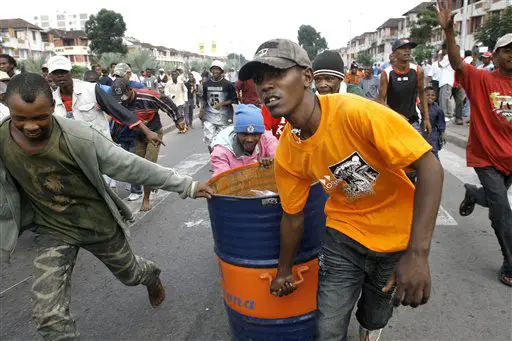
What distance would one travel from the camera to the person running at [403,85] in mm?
5523

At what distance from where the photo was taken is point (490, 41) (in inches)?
922

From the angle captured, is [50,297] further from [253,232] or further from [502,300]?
[502,300]

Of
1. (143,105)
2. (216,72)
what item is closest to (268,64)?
(143,105)

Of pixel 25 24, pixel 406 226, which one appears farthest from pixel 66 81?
pixel 25 24

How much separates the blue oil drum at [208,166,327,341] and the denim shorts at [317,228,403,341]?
0.19m

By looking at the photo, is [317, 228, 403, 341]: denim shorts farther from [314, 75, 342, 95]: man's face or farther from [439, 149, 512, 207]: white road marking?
[439, 149, 512, 207]: white road marking

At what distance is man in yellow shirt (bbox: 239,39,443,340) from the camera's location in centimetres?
167

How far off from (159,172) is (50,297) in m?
0.88

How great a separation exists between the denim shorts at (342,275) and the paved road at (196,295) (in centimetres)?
83

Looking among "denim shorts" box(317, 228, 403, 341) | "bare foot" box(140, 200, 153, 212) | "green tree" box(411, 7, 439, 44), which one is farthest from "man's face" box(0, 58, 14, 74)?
"green tree" box(411, 7, 439, 44)

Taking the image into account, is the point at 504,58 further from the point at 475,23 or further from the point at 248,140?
the point at 475,23

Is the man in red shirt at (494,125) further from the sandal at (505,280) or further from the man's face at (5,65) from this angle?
the man's face at (5,65)

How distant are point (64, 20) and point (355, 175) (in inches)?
7490

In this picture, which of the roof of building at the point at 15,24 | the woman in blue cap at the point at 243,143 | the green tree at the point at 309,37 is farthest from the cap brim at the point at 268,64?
the green tree at the point at 309,37
